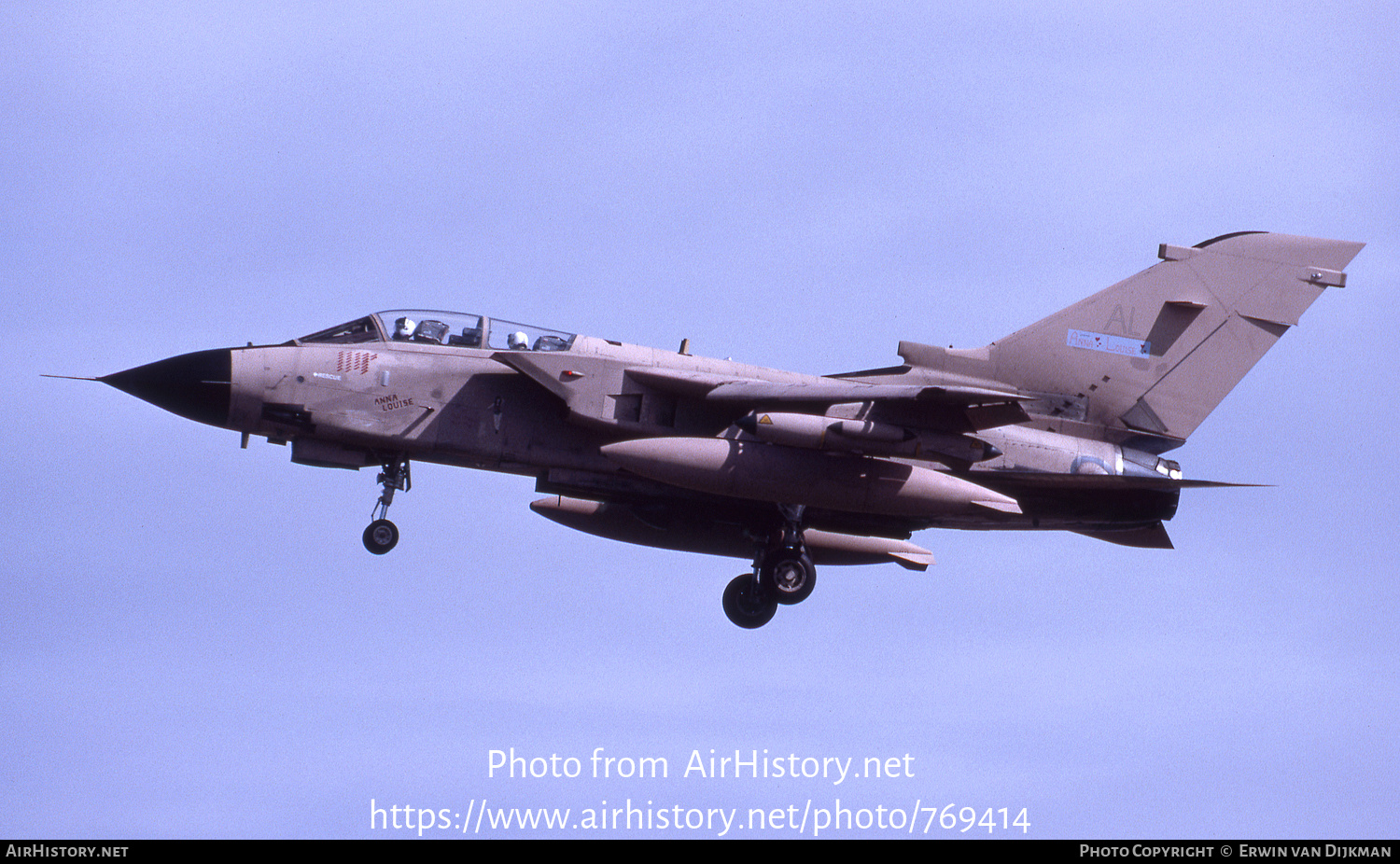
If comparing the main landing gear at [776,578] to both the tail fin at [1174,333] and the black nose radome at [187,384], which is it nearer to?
the tail fin at [1174,333]

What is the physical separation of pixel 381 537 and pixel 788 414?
5077mm

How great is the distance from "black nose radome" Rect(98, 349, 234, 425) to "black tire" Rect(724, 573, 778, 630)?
266 inches

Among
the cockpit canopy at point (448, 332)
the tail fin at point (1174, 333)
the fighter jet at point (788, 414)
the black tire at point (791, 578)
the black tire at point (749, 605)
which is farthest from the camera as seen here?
the tail fin at point (1174, 333)

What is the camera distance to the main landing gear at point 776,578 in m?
19.5

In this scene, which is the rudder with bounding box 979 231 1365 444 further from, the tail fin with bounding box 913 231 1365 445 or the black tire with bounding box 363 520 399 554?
the black tire with bounding box 363 520 399 554

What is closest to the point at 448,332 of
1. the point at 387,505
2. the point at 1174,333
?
the point at 387,505

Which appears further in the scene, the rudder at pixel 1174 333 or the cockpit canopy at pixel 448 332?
the rudder at pixel 1174 333

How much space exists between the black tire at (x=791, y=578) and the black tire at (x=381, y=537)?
4.75m

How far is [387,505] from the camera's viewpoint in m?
18.6

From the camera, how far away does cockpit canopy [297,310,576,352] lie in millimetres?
18719

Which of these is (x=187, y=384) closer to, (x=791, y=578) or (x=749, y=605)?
(x=749, y=605)

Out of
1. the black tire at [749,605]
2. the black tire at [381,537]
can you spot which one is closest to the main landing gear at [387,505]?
the black tire at [381,537]

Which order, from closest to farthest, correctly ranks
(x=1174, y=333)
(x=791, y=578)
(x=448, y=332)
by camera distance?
1. (x=448, y=332)
2. (x=791, y=578)
3. (x=1174, y=333)
